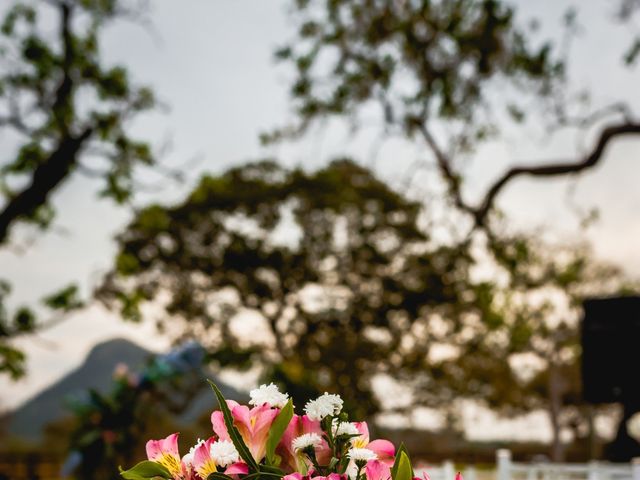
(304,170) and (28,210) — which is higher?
(304,170)

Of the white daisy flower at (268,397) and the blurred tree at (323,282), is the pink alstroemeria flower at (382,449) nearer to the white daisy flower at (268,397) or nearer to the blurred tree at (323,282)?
the white daisy flower at (268,397)

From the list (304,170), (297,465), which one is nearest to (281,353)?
(304,170)

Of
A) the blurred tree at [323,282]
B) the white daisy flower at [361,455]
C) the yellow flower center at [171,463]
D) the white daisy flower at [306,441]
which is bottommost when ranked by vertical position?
the yellow flower center at [171,463]

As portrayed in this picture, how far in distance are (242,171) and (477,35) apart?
46.0ft

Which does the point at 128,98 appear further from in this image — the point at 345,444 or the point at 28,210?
the point at 345,444

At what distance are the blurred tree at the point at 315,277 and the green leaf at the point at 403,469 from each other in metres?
19.1

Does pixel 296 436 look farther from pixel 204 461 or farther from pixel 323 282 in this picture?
pixel 323 282

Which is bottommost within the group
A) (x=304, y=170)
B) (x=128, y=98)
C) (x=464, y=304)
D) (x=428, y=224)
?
(x=428, y=224)

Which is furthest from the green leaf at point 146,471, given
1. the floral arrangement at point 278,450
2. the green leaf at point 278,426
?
the green leaf at point 278,426

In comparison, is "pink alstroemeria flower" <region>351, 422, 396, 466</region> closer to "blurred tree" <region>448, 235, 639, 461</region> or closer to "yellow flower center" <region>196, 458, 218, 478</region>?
"yellow flower center" <region>196, 458, 218, 478</region>

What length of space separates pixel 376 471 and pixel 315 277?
1974cm

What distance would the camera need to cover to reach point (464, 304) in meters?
21.5

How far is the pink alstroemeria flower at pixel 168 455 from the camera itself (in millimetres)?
1418

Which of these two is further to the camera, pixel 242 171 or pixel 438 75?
pixel 242 171
